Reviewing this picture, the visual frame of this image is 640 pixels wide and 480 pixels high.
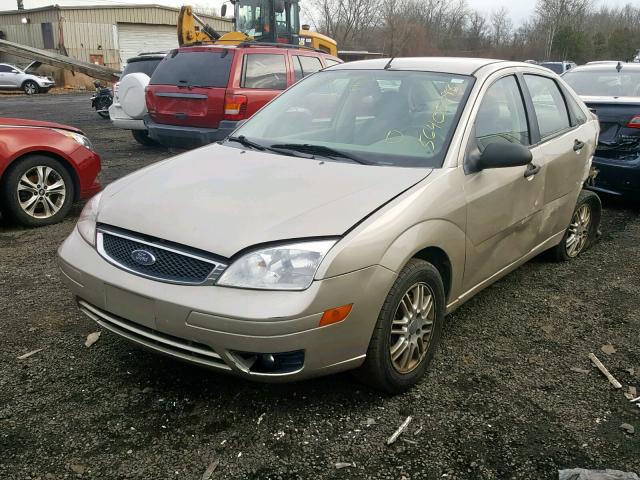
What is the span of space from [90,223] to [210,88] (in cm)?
549

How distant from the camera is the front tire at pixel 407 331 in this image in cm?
265

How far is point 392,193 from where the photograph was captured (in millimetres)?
2770

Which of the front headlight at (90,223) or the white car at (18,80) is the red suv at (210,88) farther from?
the white car at (18,80)

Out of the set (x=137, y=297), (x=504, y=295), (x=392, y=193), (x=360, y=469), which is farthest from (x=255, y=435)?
(x=504, y=295)

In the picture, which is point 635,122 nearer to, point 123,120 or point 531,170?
point 531,170

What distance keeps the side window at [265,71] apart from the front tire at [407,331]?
595cm

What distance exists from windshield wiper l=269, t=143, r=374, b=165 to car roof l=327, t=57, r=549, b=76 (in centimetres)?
88

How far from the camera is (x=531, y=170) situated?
145 inches

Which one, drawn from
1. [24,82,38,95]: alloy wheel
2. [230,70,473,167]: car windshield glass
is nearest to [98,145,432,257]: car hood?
[230,70,473,167]: car windshield glass

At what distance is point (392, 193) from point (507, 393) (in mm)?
1200

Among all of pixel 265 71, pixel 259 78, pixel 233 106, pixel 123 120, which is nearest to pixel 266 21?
pixel 123 120

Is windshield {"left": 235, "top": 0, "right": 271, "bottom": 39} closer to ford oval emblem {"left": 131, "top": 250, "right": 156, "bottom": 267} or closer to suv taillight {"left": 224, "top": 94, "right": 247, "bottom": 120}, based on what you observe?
suv taillight {"left": 224, "top": 94, "right": 247, "bottom": 120}

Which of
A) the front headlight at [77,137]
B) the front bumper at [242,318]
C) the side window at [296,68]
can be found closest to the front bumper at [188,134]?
the side window at [296,68]

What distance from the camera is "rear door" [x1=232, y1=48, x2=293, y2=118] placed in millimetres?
8055
